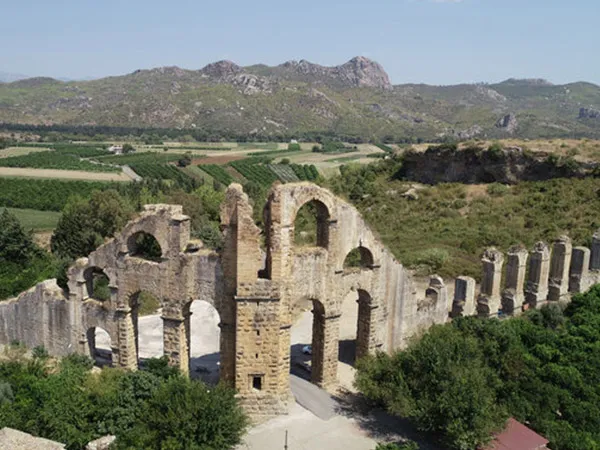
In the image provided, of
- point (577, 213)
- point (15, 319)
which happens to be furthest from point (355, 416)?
point (577, 213)

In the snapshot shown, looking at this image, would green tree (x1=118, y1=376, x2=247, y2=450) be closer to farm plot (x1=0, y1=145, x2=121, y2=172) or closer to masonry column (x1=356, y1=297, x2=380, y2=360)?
masonry column (x1=356, y1=297, x2=380, y2=360)

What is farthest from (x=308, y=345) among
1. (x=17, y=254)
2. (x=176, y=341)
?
(x=17, y=254)

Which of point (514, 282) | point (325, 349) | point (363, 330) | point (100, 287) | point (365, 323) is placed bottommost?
point (100, 287)

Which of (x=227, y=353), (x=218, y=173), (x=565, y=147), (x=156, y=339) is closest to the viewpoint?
(x=227, y=353)

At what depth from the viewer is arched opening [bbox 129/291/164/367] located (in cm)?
2042

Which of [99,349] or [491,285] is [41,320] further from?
[491,285]

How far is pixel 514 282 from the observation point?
24.0 metres

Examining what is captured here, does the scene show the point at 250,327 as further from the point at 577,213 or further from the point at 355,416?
the point at 577,213

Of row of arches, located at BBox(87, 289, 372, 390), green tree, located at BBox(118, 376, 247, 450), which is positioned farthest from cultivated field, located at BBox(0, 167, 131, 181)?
green tree, located at BBox(118, 376, 247, 450)

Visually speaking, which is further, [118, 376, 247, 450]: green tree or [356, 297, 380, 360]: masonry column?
[356, 297, 380, 360]: masonry column

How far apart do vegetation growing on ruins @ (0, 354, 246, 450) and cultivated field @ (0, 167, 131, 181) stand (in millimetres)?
67400

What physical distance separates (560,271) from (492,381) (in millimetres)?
10249

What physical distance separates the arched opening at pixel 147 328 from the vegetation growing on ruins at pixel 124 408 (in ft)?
8.35

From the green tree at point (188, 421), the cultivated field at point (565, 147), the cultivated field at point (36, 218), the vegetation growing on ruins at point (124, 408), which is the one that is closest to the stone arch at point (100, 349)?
the vegetation growing on ruins at point (124, 408)
